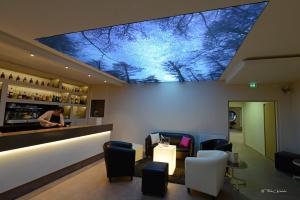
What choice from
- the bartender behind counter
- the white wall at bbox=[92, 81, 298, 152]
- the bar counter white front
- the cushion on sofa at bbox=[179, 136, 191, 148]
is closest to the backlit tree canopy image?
the white wall at bbox=[92, 81, 298, 152]

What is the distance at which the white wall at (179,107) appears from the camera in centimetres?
584

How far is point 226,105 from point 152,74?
9.35 ft

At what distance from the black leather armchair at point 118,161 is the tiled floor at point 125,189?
0.65 feet

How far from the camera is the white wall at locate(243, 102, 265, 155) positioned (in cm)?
730

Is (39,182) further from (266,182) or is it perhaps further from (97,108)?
(266,182)

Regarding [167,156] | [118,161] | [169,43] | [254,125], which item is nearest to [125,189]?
[118,161]

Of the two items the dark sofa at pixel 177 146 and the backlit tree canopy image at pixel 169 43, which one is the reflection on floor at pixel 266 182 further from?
the backlit tree canopy image at pixel 169 43

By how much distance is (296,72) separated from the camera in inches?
173

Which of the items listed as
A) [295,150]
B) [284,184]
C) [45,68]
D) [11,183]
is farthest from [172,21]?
[295,150]

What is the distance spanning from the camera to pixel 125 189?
346 cm

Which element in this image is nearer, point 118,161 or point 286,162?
point 118,161

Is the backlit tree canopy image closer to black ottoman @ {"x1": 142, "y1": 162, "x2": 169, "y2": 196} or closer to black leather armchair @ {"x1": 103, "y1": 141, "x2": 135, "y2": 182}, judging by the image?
black leather armchair @ {"x1": 103, "y1": 141, "x2": 135, "y2": 182}

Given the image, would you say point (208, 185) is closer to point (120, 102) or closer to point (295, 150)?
point (295, 150)

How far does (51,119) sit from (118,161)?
222 centimetres
